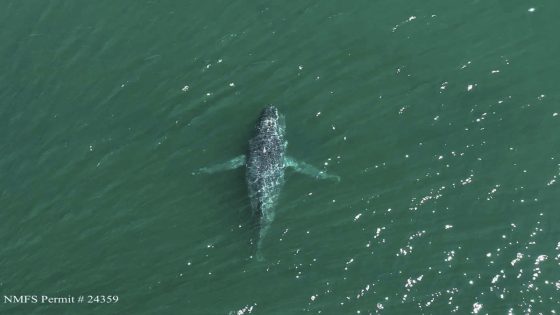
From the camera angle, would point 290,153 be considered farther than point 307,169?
Yes

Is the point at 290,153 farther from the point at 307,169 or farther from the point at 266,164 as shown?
the point at 307,169

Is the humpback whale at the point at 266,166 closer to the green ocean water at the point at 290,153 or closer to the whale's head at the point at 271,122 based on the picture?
the whale's head at the point at 271,122

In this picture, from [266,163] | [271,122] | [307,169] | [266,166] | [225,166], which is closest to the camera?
[307,169]

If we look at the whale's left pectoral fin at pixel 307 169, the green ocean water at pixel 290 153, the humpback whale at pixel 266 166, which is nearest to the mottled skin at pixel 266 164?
the humpback whale at pixel 266 166

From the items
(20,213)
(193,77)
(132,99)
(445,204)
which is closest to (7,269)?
(20,213)

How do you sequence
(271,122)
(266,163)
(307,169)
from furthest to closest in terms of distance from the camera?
(271,122) → (266,163) → (307,169)

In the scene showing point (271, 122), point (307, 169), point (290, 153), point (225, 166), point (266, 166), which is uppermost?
point (271, 122)

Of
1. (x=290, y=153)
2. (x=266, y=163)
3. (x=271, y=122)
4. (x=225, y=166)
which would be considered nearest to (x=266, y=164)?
(x=266, y=163)

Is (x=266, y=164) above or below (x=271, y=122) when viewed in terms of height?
below
